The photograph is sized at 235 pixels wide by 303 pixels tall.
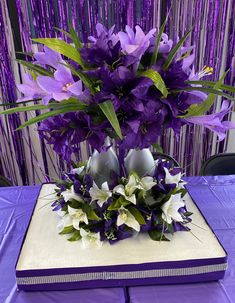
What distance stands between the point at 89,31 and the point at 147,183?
5.20 ft

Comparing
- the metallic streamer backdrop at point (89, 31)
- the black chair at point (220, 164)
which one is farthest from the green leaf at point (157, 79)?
the metallic streamer backdrop at point (89, 31)

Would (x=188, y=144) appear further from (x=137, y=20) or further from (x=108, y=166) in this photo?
(x=108, y=166)

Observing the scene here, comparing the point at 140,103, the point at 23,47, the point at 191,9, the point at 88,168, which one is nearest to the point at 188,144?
the point at 191,9

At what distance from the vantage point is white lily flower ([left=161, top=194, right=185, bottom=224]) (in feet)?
2.87

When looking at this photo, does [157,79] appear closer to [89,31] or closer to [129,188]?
[129,188]

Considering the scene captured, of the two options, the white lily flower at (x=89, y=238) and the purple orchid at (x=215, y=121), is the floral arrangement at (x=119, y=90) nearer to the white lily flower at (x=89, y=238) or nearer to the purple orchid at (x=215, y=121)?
the purple orchid at (x=215, y=121)

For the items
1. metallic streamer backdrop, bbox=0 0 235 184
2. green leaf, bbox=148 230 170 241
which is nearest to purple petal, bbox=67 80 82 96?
green leaf, bbox=148 230 170 241

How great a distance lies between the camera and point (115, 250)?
0.87 metres

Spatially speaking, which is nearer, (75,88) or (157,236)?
(75,88)

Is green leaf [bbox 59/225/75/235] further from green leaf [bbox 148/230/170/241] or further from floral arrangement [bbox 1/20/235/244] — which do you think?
→ green leaf [bbox 148/230/170/241]

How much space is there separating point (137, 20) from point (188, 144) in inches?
43.2

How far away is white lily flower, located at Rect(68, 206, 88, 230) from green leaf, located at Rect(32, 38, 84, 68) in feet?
1.43

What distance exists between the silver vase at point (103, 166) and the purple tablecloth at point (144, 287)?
33cm

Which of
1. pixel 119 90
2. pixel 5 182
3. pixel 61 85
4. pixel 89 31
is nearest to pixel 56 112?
pixel 61 85
